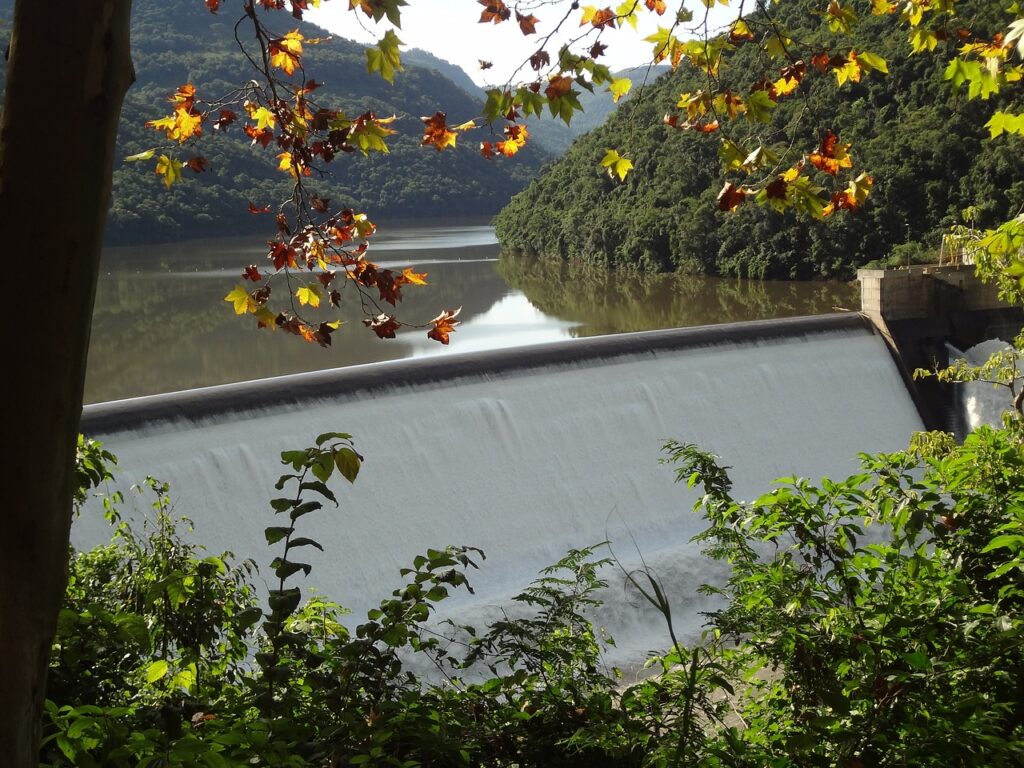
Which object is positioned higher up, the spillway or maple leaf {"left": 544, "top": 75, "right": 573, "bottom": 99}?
maple leaf {"left": 544, "top": 75, "right": 573, "bottom": 99}

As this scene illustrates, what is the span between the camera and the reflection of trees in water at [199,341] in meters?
10.8

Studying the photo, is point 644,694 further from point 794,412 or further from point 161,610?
point 794,412

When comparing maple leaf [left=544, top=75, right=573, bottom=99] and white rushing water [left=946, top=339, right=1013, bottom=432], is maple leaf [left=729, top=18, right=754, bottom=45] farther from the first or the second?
white rushing water [left=946, top=339, right=1013, bottom=432]

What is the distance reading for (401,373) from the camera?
295 inches

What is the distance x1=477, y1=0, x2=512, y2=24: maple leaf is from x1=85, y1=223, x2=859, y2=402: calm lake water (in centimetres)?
858

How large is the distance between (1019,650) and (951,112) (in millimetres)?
19261

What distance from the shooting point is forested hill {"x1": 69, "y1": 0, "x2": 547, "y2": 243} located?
26672mm

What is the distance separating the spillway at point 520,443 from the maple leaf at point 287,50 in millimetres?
4106

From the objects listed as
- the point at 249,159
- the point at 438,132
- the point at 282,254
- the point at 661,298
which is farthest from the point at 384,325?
the point at 249,159

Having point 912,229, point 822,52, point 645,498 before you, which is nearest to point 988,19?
point 912,229

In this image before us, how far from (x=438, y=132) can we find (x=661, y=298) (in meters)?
15.9

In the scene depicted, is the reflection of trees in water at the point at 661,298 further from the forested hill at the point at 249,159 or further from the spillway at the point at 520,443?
the forested hill at the point at 249,159

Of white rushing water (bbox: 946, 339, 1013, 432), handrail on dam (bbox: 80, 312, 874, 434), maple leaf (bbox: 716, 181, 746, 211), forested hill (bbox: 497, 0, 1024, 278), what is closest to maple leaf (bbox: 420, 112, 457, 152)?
maple leaf (bbox: 716, 181, 746, 211)

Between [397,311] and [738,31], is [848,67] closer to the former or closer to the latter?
[738,31]
